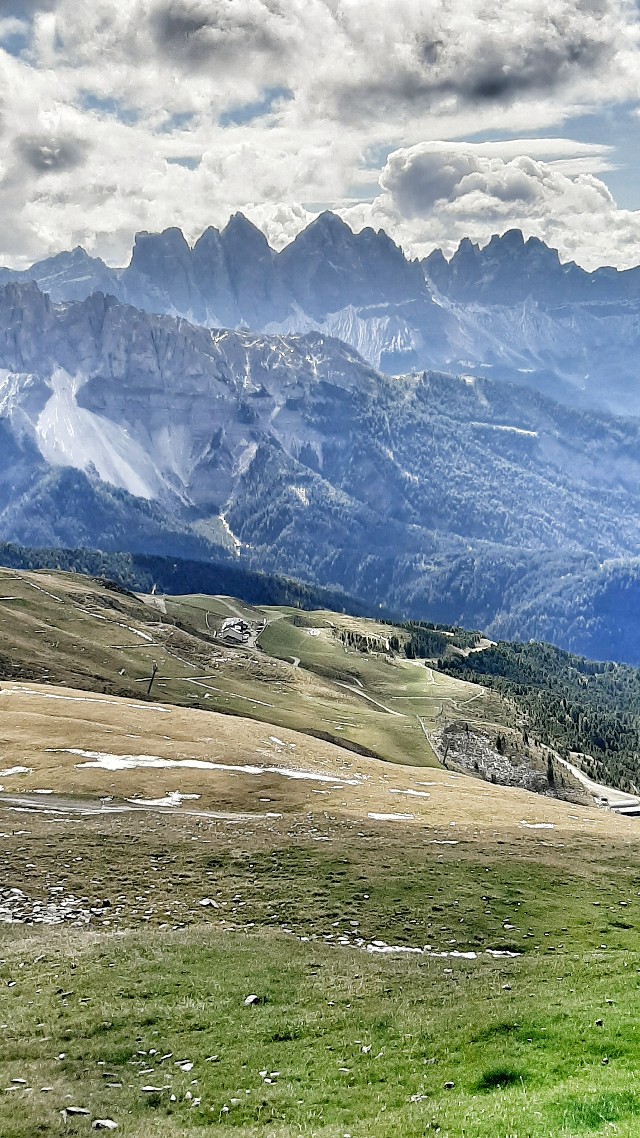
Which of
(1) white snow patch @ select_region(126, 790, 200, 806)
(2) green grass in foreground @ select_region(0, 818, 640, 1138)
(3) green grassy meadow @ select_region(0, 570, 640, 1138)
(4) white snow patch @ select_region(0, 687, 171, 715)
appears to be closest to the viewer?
(2) green grass in foreground @ select_region(0, 818, 640, 1138)

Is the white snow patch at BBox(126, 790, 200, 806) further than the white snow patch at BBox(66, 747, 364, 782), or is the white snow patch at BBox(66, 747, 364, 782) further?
the white snow patch at BBox(66, 747, 364, 782)


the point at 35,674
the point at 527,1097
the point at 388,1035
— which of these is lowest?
the point at 35,674

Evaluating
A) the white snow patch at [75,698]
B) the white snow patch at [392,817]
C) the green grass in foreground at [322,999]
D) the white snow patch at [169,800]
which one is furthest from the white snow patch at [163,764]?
the white snow patch at [75,698]

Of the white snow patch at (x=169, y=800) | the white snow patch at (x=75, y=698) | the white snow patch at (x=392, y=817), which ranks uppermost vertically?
the white snow patch at (x=392, y=817)

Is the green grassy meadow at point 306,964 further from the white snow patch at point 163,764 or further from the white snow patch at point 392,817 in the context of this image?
the white snow patch at point 163,764

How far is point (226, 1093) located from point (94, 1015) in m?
7.28

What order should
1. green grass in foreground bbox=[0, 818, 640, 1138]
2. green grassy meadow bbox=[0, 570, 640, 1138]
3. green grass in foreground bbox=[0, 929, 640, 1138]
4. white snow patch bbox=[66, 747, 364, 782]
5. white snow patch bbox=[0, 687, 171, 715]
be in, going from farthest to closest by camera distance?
white snow patch bbox=[0, 687, 171, 715] → white snow patch bbox=[66, 747, 364, 782] → green grassy meadow bbox=[0, 570, 640, 1138] → green grass in foreground bbox=[0, 818, 640, 1138] → green grass in foreground bbox=[0, 929, 640, 1138]

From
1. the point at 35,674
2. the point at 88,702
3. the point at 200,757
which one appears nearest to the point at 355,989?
the point at 200,757

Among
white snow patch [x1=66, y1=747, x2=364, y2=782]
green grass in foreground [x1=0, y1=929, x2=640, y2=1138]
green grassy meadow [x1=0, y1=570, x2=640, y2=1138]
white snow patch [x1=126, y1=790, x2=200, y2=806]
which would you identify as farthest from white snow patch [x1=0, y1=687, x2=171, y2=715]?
green grass in foreground [x1=0, y1=929, x2=640, y2=1138]

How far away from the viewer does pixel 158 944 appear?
37156mm

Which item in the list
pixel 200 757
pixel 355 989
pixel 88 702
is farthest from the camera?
pixel 88 702

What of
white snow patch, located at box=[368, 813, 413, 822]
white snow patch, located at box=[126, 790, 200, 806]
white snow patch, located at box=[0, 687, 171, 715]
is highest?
white snow patch, located at box=[368, 813, 413, 822]

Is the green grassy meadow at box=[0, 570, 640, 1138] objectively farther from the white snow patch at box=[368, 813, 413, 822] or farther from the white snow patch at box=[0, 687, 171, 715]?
the white snow patch at box=[0, 687, 171, 715]

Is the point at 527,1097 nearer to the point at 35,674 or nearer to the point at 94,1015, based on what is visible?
the point at 94,1015
